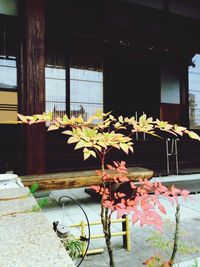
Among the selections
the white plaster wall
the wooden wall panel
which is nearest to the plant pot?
the wooden wall panel

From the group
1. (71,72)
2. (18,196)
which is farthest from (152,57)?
(18,196)

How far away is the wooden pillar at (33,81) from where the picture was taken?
5293 millimetres

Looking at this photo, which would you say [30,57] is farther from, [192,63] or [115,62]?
[192,63]

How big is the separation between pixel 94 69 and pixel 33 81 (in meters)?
3.97

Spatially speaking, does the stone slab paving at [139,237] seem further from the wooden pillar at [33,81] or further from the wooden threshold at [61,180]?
the wooden pillar at [33,81]

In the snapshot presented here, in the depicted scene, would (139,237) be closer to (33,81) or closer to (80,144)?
(80,144)

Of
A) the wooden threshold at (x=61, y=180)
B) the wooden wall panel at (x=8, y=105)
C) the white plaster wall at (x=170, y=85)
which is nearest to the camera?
the wooden threshold at (x=61, y=180)

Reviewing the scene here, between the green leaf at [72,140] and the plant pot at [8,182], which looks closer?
the green leaf at [72,140]

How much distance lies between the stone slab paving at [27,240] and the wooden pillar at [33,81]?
3617 millimetres

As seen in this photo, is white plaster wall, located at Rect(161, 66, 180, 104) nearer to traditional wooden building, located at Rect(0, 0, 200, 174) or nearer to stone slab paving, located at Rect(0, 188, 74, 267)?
traditional wooden building, located at Rect(0, 0, 200, 174)

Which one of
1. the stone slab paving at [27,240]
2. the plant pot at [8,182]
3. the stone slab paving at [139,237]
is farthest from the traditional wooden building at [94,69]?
the stone slab paving at [27,240]

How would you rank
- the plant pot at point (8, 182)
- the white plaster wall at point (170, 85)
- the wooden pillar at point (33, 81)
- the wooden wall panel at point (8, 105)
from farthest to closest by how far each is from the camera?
the white plaster wall at point (170, 85), the wooden wall panel at point (8, 105), the wooden pillar at point (33, 81), the plant pot at point (8, 182)

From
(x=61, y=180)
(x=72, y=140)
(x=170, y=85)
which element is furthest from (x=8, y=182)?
(x=170, y=85)

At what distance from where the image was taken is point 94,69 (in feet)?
29.3
